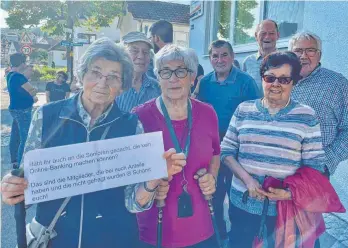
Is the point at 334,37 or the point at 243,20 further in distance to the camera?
the point at 243,20

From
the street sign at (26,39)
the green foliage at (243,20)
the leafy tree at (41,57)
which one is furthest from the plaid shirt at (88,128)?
the leafy tree at (41,57)

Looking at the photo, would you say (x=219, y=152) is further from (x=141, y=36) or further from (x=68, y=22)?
(x=68, y=22)

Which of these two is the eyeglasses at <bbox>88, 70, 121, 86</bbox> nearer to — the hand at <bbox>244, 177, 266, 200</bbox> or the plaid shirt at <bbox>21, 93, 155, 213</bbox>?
the plaid shirt at <bbox>21, 93, 155, 213</bbox>

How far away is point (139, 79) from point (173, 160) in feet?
4.61

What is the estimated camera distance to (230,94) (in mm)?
3266

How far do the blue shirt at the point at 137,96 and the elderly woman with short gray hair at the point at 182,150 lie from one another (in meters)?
0.68

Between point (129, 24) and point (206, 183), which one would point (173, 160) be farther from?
point (129, 24)

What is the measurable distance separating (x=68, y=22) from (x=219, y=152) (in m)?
11.9

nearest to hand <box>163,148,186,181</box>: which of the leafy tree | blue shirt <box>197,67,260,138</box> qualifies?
blue shirt <box>197,67,260,138</box>

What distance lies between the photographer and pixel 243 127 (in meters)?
2.21

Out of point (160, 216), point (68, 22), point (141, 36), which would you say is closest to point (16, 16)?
point (68, 22)

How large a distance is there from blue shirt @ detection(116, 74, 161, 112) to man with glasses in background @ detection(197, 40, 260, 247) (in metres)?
0.70

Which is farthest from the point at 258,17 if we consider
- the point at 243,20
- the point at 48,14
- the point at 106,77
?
the point at 48,14

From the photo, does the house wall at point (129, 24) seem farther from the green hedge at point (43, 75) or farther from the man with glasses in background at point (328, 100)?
the man with glasses in background at point (328, 100)
